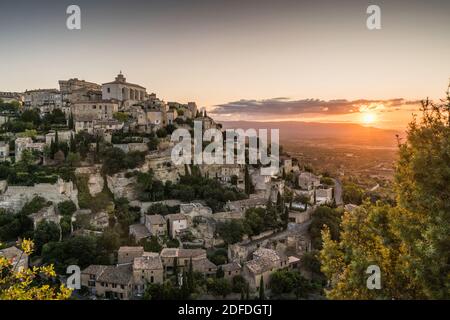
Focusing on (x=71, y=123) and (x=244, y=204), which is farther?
(x=71, y=123)

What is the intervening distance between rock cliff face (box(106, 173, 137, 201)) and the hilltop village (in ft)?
0.22

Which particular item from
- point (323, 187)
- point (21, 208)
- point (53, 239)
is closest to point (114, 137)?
point (21, 208)

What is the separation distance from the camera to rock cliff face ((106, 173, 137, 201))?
82.0ft

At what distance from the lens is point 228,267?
1948 centimetres

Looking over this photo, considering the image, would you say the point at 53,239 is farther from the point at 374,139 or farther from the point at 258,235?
the point at 374,139

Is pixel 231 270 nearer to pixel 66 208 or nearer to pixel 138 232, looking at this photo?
pixel 138 232

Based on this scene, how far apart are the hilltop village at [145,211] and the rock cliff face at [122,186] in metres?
0.07

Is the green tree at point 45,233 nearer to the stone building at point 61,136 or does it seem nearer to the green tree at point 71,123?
the stone building at point 61,136

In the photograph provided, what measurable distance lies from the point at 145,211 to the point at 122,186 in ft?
8.41

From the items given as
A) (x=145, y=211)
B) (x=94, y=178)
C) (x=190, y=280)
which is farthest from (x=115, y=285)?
(x=94, y=178)

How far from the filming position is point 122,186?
25.1m

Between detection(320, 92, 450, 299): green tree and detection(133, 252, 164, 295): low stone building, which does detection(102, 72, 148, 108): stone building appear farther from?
detection(320, 92, 450, 299): green tree

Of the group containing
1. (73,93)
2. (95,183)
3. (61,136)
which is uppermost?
(73,93)
